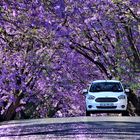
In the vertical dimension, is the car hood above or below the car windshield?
below

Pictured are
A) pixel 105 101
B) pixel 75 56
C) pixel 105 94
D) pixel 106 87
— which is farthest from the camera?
pixel 75 56

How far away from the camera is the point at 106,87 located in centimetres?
2589

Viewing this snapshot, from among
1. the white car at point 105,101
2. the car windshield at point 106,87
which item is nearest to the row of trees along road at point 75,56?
the car windshield at point 106,87

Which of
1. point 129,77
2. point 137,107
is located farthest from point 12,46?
point 137,107

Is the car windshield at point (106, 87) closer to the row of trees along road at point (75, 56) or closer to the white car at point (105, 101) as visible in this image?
the white car at point (105, 101)

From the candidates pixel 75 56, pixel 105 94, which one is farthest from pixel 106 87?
pixel 75 56

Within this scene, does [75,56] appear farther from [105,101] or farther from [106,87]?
[105,101]

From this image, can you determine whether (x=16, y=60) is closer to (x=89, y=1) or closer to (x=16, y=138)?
(x=89, y=1)

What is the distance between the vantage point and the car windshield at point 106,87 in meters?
25.7

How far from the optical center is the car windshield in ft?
84.3

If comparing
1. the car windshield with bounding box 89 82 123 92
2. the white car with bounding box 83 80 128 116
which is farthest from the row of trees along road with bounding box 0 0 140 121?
the white car with bounding box 83 80 128 116

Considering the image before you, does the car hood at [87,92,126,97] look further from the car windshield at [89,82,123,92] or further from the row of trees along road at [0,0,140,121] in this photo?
the row of trees along road at [0,0,140,121]

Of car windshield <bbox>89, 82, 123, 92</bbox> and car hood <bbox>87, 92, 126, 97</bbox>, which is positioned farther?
car windshield <bbox>89, 82, 123, 92</bbox>

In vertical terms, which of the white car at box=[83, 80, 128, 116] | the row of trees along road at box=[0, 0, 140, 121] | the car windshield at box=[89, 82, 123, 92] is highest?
the row of trees along road at box=[0, 0, 140, 121]
